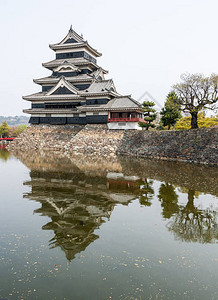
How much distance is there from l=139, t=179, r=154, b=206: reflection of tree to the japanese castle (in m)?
20.0

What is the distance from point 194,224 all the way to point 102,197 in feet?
16.5

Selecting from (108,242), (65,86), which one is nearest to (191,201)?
(108,242)

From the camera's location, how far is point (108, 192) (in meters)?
13.1

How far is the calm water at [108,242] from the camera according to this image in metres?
5.19

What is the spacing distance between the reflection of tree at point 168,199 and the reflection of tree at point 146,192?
59cm

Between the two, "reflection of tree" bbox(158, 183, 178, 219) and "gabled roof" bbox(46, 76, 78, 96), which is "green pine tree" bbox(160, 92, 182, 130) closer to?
"gabled roof" bbox(46, 76, 78, 96)

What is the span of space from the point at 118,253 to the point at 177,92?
2715 centimetres

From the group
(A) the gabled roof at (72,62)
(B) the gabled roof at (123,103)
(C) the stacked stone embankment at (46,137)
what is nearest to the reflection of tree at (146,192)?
(B) the gabled roof at (123,103)

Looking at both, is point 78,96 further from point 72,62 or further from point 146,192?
point 146,192

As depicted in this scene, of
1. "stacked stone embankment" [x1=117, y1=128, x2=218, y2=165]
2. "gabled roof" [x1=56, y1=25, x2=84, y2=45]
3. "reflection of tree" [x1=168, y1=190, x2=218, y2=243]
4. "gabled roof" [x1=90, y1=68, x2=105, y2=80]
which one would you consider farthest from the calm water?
"gabled roof" [x1=56, y1=25, x2=84, y2=45]

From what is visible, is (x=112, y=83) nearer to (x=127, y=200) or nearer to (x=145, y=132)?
(x=145, y=132)

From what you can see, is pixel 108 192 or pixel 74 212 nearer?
pixel 74 212

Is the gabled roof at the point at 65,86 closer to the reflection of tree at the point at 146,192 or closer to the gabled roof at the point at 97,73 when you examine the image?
the gabled roof at the point at 97,73

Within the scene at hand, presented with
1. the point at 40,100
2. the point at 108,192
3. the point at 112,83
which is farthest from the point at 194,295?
the point at 40,100
